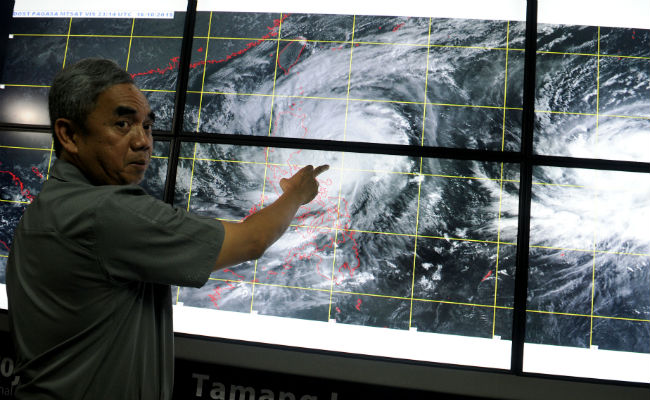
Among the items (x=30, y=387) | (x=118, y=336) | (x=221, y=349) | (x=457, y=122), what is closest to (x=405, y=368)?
(x=221, y=349)

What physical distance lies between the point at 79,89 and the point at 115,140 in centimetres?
13

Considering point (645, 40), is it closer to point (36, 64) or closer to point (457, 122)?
point (457, 122)

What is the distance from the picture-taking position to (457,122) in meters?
1.77

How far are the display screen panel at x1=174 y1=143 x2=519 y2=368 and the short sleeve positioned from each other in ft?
3.18

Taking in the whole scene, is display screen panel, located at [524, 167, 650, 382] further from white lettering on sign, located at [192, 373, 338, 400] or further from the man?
the man

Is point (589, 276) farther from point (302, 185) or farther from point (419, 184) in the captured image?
point (302, 185)

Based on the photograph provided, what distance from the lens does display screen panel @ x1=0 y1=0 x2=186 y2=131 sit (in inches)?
76.2

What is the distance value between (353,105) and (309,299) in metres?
0.88

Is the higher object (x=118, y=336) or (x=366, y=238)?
(x=366, y=238)

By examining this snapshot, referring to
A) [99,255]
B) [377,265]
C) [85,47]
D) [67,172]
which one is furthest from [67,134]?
→ [85,47]

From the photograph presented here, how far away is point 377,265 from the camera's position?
1745 millimetres

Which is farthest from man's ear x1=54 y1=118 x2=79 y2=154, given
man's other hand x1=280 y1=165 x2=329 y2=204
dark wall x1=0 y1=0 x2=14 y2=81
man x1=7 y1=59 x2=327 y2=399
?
dark wall x1=0 y1=0 x2=14 y2=81

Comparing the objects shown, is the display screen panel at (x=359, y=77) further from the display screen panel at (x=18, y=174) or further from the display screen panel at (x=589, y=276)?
the display screen panel at (x=18, y=174)

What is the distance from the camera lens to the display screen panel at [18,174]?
6.41 feet
